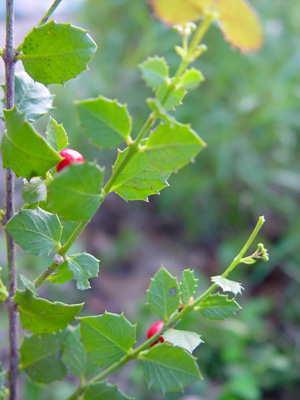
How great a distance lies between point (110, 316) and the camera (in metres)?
0.51

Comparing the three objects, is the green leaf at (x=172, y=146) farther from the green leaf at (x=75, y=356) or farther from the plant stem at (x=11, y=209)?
the green leaf at (x=75, y=356)

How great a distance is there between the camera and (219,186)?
7.88 ft

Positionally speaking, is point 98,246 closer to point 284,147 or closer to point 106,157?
point 106,157

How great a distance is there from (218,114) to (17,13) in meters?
2.26

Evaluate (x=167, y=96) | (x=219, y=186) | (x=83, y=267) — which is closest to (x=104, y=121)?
(x=167, y=96)

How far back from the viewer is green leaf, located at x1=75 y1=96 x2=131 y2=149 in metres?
0.38

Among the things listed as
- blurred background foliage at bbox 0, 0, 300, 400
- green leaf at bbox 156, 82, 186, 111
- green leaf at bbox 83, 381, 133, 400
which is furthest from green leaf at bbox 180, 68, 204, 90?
blurred background foliage at bbox 0, 0, 300, 400

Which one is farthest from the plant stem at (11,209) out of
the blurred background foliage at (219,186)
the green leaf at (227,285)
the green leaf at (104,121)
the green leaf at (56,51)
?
the blurred background foliage at (219,186)

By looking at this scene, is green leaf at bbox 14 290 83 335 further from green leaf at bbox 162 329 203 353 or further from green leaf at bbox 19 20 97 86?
green leaf at bbox 19 20 97 86

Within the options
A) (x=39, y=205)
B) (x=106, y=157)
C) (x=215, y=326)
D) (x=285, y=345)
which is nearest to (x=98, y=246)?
(x=106, y=157)

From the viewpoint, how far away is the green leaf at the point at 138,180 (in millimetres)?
466

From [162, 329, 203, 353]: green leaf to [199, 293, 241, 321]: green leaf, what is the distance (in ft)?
0.10

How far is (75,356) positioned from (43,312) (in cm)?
14

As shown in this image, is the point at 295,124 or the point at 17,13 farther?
the point at 17,13
